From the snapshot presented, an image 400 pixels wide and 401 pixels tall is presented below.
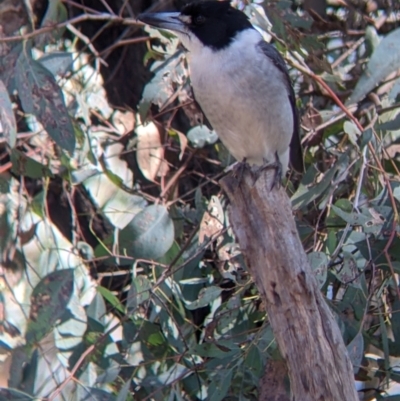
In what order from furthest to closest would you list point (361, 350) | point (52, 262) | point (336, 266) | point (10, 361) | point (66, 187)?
point (66, 187) → point (52, 262) → point (336, 266) → point (10, 361) → point (361, 350)

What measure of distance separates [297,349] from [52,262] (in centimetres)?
134

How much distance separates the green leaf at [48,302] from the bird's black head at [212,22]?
2.99ft

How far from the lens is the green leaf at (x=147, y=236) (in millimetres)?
2660

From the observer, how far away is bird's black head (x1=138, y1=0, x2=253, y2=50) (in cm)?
281

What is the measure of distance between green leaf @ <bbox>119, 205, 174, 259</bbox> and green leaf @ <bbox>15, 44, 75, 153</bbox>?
370 mm

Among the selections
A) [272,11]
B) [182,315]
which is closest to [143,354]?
[182,315]

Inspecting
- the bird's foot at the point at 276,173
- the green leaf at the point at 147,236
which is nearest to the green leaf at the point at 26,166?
the green leaf at the point at 147,236

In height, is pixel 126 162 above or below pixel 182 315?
above

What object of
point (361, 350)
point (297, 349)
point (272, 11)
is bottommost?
point (361, 350)

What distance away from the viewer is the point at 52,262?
2.95m

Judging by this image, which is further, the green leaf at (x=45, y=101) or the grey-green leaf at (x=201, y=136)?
the grey-green leaf at (x=201, y=136)

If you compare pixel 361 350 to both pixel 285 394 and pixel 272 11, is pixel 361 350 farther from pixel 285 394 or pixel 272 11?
pixel 272 11

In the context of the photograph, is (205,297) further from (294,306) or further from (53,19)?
(53,19)

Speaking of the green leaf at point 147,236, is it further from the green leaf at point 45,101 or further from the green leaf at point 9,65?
the green leaf at point 9,65
